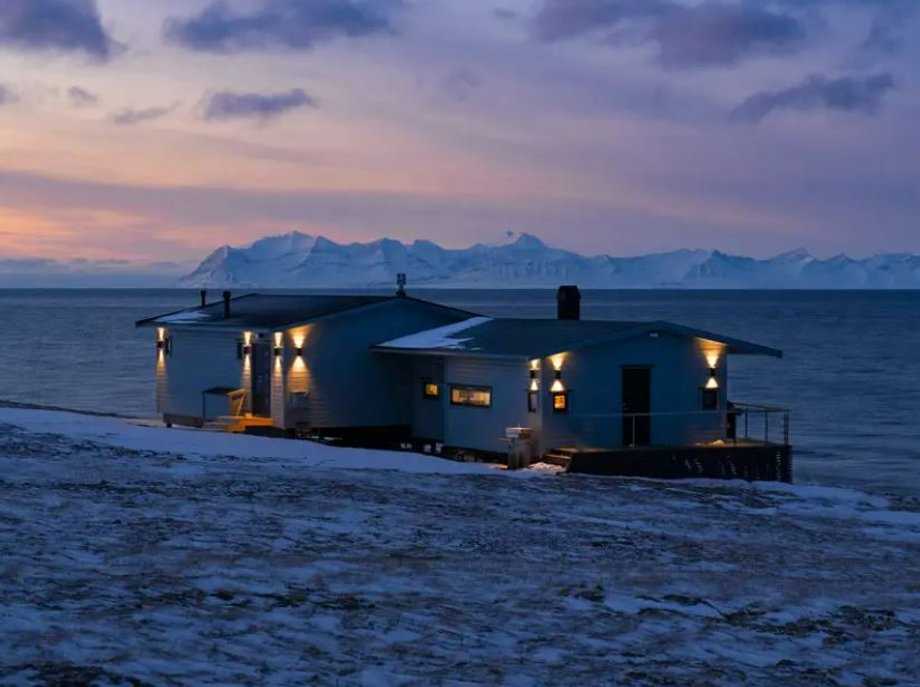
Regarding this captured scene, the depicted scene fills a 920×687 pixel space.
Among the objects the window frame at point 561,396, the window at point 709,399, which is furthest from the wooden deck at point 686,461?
the window at point 709,399

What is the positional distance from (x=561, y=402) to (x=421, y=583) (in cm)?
1665

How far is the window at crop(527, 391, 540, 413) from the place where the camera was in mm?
28188

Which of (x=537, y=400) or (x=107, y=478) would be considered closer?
(x=107, y=478)

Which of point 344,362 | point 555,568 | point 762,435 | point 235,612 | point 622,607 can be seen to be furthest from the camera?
point 762,435

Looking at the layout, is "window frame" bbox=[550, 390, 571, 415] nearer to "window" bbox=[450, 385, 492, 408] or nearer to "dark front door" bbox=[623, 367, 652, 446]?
"dark front door" bbox=[623, 367, 652, 446]

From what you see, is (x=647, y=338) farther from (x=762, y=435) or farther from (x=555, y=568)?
(x=762, y=435)

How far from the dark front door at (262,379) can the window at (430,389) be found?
141 inches

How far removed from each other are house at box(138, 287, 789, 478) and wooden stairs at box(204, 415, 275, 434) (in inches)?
2.0

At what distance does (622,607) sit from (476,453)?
18.3m

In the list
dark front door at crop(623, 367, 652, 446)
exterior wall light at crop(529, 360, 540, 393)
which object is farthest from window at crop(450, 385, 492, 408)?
dark front door at crop(623, 367, 652, 446)

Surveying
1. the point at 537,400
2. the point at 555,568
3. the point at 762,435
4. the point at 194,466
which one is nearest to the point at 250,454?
the point at 194,466

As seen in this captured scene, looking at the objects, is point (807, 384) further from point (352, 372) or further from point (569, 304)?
point (352, 372)

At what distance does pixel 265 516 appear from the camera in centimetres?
1505

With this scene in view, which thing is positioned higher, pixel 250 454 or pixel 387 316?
pixel 387 316
